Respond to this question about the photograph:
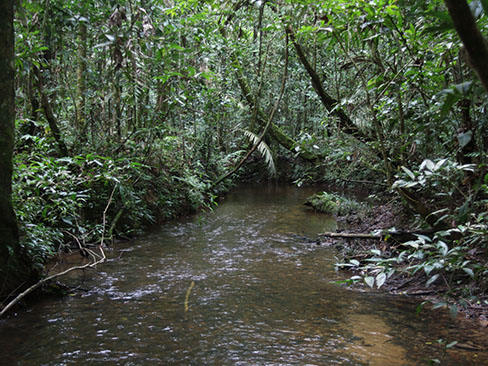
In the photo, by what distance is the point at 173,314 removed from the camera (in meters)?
3.84

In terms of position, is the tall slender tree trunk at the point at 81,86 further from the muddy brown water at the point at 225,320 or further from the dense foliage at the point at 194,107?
the muddy brown water at the point at 225,320

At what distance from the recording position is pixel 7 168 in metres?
3.63

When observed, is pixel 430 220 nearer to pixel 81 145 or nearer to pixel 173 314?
pixel 173 314

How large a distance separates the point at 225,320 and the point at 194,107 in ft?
23.6

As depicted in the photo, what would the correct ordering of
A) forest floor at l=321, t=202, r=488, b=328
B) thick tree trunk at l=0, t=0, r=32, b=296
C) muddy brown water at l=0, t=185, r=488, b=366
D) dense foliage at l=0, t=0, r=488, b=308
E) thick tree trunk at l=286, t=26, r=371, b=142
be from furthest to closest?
thick tree trunk at l=286, t=26, r=371, b=142
dense foliage at l=0, t=0, r=488, b=308
forest floor at l=321, t=202, r=488, b=328
thick tree trunk at l=0, t=0, r=32, b=296
muddy brown water at l=0, t=185, r=488, b=366

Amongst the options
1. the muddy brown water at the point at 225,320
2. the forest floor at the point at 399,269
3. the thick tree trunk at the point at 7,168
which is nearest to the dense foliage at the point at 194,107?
the thick tree trunk at the point at 7,168

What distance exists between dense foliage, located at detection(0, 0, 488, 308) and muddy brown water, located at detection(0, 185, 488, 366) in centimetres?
65

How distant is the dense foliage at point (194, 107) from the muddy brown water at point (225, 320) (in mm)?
653

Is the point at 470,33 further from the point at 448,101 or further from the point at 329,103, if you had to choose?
the point at 329,103

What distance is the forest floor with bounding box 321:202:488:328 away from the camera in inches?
143

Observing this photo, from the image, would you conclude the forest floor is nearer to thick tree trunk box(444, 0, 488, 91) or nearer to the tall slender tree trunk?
thick tree trunk box(444, 0, 488, 91)

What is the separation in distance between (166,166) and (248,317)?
547 centimetres

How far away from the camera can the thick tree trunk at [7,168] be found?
135 inches

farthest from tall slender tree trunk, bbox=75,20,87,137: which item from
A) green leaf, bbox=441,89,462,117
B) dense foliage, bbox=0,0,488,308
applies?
green leaf, bbox=441,89,462,117
